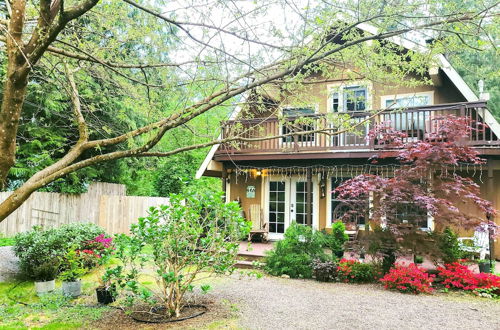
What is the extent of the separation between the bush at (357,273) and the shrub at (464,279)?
4.11ft

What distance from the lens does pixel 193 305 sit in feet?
18.1

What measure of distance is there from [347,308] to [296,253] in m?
2.76

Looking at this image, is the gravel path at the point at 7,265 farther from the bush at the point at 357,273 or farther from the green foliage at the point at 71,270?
the bush at the point at 357,273

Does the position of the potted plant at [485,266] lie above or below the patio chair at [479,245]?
below

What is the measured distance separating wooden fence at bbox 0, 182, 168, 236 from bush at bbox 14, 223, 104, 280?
3947 mm

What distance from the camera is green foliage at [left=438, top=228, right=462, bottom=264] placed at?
291 inches

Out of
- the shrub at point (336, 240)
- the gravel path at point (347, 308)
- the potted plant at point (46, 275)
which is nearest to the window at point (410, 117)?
→ the shrub at point (336, 240)

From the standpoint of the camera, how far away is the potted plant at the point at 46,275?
6438mm

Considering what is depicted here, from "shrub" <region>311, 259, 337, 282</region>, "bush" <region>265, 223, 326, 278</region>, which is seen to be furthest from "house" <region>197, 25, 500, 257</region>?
"bush" <region>265, 223, 326, 278</region>

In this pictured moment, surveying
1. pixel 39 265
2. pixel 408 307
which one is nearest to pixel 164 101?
pixel 39 265

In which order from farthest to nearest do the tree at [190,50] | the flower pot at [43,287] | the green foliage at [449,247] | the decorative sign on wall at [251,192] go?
the decorative sign on wall at [251,192] → the green foliage at [449,247] → the flower pot at [43,287] → the tree at [190,50]

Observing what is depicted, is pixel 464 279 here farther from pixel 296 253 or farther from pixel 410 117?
pixel 410 117

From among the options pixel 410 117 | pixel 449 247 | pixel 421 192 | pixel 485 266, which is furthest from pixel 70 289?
pixel 410 117

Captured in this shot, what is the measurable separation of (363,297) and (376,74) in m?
3.79
